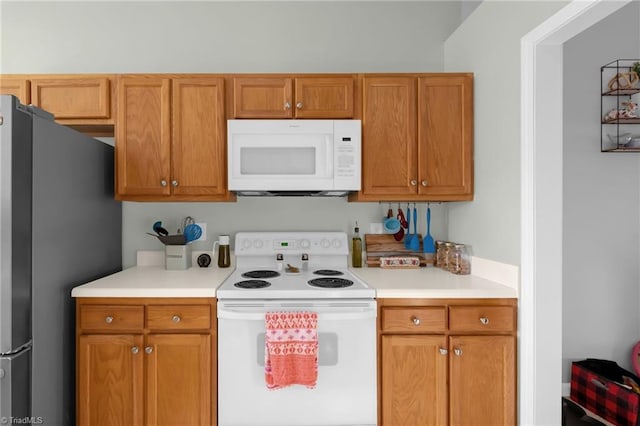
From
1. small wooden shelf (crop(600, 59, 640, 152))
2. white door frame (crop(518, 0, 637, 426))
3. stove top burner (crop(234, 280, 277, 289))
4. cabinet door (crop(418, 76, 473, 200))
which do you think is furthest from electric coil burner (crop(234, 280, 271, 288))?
small wooden shelf (crop(600, 59, 640, 152))

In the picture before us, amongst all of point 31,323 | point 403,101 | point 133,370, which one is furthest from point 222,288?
point 403,101

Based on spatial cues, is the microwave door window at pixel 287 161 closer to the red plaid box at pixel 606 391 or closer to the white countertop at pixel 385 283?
the white countertop at pixel 385 283

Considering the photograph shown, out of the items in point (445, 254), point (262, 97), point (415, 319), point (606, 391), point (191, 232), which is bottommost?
point (606, 391)

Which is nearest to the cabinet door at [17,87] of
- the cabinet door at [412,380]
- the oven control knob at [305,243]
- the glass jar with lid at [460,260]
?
the oven control knob at [305,243]

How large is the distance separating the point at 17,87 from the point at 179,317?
1.71 m

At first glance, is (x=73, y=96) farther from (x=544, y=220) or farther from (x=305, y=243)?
(x=544, y=220)

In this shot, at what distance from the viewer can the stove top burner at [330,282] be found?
1.88 meters

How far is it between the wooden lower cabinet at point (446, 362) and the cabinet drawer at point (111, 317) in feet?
3.94

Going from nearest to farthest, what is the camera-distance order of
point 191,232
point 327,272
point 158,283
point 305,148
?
point 158,283, point 305,148, point 327,272, point 191,232

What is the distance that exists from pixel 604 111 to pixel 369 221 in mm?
1769

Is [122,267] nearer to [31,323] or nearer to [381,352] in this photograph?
[31,323]

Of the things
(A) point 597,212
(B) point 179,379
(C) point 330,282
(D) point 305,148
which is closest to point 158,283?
(B) point 179,379

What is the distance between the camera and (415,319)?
179 cm

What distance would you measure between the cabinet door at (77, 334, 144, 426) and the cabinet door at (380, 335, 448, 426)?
3.97 ft
